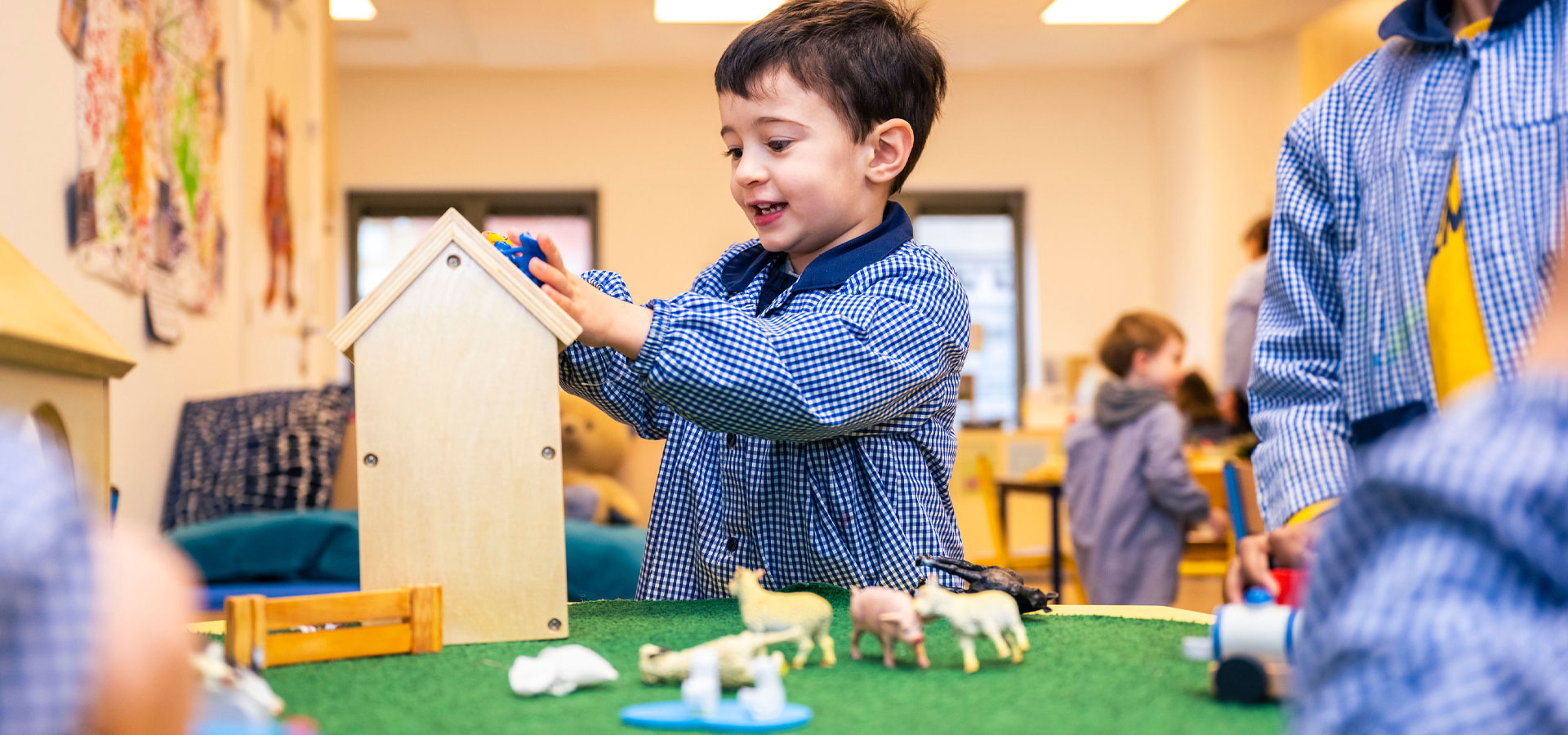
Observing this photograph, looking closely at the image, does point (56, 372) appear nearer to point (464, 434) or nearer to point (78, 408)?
point (78, 408)

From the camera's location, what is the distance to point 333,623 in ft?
2.95

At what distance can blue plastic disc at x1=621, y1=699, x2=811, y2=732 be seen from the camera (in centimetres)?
69

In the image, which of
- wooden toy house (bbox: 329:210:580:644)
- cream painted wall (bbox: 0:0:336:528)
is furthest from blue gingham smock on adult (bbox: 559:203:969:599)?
cream painted wall (bbox: 0:0:336:528)

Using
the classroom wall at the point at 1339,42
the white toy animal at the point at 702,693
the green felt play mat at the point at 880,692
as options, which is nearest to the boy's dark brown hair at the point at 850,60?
the green felt play mat at the point at 880,692

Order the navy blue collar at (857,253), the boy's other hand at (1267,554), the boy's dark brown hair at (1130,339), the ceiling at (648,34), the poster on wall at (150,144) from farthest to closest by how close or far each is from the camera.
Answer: the ceiling at (648,34) < the boy's dark brown hair at (1130,339) < the poster on wall at (150,144) < the navy blue collar at (857,253) < the boy's other hand at (1267,554)

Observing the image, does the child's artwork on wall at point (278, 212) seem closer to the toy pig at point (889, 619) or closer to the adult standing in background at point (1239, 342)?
the toy pig at point (889, 619)

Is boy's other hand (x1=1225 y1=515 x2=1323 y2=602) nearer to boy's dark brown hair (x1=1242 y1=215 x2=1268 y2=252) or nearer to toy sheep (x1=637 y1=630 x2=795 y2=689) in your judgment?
toy sheep (x1=637 y1=630 x2=795 y2=689)

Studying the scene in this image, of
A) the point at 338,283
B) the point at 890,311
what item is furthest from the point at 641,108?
the point at 890,311

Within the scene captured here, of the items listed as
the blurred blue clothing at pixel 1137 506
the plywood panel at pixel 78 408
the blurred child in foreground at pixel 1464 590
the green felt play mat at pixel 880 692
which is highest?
the plywood panel at pixel 78 408

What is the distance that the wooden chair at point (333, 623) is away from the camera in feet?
2.78

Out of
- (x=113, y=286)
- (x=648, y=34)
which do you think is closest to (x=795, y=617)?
(x=113, y=286)

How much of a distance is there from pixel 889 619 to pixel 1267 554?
348mm

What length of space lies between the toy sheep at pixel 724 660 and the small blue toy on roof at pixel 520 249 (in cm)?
38

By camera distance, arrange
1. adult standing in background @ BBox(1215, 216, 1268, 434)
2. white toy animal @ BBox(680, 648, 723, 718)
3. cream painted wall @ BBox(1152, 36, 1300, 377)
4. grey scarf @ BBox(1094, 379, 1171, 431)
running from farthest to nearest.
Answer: cream painted wall @ BBox(1152, 36, 1300, 377) → adult standing in background @ BBox(1215, 216, 1268, 434) → grey scarf @ BBox(1094, 379, 1171, 431) → white toy animal @ BBox(680, 648, 723, 718)
